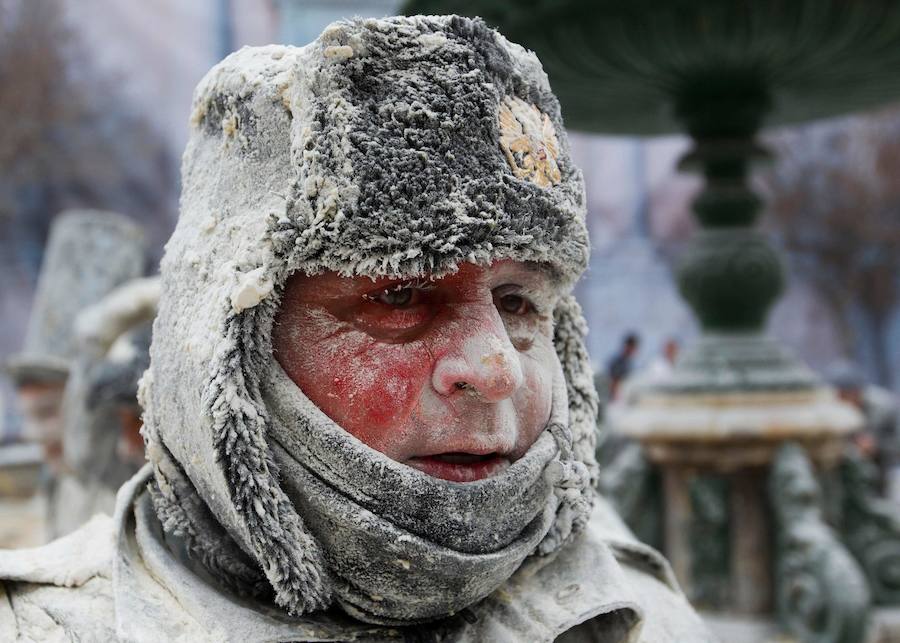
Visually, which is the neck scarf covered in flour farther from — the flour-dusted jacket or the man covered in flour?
the flour-dusted jacket

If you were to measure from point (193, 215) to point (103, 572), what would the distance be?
0.52 metres

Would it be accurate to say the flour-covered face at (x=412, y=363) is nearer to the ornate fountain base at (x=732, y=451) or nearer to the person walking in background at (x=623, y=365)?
the ornate fountain base at (x=732, y=451)

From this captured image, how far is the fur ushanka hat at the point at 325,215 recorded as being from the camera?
124 cm

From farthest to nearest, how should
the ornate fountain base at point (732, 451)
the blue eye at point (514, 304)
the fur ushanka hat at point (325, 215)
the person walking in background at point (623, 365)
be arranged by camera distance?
the person walking in background at point (623, 365)
the ornate fountain base at point (732, 451)
the blue eye at point (514, 304)
the fur ushanka hat at point (325, 215)

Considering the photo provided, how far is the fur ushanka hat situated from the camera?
1.24 meters

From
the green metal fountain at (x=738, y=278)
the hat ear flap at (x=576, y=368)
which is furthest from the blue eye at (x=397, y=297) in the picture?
the green metal fountain at (x=738, y=278)

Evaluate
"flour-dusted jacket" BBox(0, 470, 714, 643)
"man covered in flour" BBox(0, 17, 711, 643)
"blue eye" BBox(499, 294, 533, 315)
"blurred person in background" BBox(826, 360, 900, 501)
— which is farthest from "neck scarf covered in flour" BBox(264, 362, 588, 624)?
"blurred person in background" BBox(826, 360, 900, 501)

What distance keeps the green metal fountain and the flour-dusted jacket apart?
8.95ft

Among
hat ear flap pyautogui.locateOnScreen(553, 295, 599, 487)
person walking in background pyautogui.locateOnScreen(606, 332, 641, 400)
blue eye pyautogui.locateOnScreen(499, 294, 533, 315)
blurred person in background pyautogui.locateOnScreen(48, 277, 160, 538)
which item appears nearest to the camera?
blue eye pyautogui.locateOnScreen(499, 294, 533, 315)

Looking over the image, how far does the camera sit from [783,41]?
12.9 feet

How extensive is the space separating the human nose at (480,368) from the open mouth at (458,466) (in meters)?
0.09

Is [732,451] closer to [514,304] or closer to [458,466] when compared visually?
[514,304]

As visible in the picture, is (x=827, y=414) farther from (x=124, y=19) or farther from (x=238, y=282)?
(x=124, y=19)

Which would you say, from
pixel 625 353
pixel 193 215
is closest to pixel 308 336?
pixel 193 215
